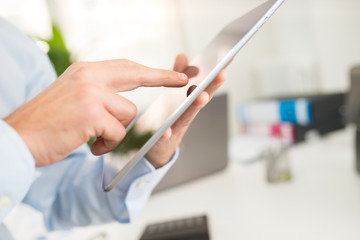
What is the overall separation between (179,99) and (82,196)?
40cm

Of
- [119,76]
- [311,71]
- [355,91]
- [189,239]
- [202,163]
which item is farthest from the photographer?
[311,71]

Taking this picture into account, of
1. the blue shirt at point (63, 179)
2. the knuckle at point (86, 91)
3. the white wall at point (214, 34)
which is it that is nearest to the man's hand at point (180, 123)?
the blue shirt at point (63, 179)

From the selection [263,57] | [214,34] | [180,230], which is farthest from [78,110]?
Result: [263,57]

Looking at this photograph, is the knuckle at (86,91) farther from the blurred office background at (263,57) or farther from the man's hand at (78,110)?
the blurred office background at (263,57)

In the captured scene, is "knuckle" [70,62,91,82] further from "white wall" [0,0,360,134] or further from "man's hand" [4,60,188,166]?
"white wall" [0,0,360,134]

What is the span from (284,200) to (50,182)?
0.54 metres

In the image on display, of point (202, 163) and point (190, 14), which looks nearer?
point (202, 163)

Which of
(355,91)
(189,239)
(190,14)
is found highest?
(190,14)

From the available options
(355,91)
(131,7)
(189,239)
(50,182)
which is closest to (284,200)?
(189,239)

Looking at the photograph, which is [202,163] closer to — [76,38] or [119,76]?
[119,76]

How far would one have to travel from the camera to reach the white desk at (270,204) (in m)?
0.61

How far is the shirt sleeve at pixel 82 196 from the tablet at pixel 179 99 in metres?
0.14

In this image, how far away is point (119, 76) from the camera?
13.4 inches

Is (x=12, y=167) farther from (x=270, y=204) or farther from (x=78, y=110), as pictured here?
(x=270, y=204)
